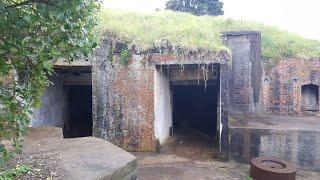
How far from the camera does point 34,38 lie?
3.41 meters

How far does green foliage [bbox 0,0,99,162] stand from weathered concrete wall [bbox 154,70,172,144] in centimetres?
658

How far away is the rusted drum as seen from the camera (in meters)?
7.94

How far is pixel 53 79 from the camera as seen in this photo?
11852 mm

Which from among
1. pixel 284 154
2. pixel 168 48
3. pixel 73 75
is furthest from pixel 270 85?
pixel 73 75

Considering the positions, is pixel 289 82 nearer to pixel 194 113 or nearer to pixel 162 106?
pixel 162 106

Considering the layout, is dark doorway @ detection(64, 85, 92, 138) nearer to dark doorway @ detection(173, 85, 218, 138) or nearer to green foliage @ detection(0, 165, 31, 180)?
dark doorway @ detection(173, 85, 218, 138)

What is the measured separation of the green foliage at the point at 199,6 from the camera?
23516 millimetres

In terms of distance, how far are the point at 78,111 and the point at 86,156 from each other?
854cm

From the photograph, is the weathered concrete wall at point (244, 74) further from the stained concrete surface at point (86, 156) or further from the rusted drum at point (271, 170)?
the stained concrete surface at point (86, 156)

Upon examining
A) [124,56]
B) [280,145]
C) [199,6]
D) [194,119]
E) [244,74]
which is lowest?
[280,145]

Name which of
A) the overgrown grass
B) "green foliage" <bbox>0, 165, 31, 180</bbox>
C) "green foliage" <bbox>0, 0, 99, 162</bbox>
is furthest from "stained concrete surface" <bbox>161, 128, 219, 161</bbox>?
"green foliage" <bbox>0, 0, 99, 162</bbox>

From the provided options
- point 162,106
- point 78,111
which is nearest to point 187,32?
point 162,106

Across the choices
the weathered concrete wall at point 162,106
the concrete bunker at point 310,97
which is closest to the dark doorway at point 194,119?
the weathered concrete wall at point 162,106

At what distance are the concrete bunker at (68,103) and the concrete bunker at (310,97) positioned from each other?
7238 mm
